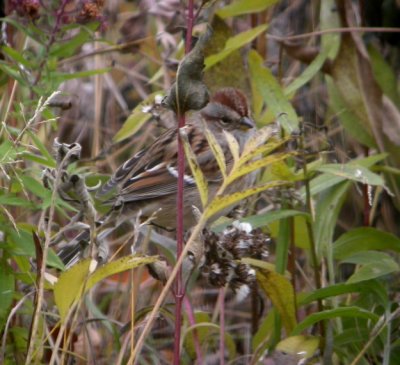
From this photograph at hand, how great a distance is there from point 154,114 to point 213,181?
1.12ft

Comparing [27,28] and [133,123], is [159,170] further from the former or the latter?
[27,28]

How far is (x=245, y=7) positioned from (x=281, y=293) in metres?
0.74

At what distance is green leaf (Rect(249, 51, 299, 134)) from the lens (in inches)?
74.2

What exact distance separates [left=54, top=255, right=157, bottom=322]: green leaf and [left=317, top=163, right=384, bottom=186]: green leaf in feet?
1.67

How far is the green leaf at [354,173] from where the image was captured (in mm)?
1723

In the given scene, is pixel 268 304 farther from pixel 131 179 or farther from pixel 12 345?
pixel 12 345

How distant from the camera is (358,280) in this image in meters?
1.74

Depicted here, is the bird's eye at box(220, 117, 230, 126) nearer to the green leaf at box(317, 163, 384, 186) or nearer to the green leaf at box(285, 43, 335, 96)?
the green leaf at box(285, 43, 335, 96)

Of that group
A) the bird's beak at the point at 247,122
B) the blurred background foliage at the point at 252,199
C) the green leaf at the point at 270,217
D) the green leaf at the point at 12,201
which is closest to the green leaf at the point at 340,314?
the blurred background foliage at the point at 252,199

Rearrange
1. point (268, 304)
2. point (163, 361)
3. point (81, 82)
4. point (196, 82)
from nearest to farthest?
point (196, 82), point (163, 361), point (268, 304), point (81, 82)

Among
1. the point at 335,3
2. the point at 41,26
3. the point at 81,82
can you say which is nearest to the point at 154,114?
the point at 41,26

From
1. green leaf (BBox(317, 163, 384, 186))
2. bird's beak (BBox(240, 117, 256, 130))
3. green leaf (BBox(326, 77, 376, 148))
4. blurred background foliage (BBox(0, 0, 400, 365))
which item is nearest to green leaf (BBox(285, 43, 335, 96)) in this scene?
blurred background foliage (BBox(0, 0, 400, 365))

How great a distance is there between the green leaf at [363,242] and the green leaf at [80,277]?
64 centimetres

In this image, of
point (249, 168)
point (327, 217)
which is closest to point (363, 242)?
point (327, 217)
